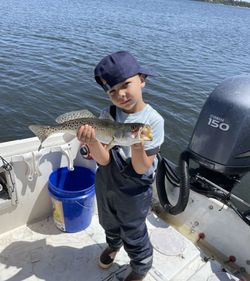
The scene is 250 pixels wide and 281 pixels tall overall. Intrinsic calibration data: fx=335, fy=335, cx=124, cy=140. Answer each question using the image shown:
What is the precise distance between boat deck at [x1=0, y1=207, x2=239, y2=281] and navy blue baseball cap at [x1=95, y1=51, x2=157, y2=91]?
1.75 meters

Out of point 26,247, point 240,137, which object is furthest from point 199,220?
point 26,247

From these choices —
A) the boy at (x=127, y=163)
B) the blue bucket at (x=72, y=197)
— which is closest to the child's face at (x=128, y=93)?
the boy at (x=127, y=163)

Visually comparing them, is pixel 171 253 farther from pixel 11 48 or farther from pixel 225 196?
pixel 11 48

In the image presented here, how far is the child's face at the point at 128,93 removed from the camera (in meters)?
2.15

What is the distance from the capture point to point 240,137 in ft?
11.0

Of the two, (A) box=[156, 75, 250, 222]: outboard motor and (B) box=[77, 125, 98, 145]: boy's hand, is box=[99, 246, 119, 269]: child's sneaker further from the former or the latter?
(B) box=[77, 125, 98, 145]: boy's hand

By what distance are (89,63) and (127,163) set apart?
1053cm

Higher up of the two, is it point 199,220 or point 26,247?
point 199,220

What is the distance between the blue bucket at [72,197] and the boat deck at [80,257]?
134mm

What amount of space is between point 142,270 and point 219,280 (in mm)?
819

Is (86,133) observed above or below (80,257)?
above

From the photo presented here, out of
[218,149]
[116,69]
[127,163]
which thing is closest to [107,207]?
[127,163]

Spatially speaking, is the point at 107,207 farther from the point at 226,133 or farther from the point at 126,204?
the point at 226,133

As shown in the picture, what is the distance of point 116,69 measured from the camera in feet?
6.96
